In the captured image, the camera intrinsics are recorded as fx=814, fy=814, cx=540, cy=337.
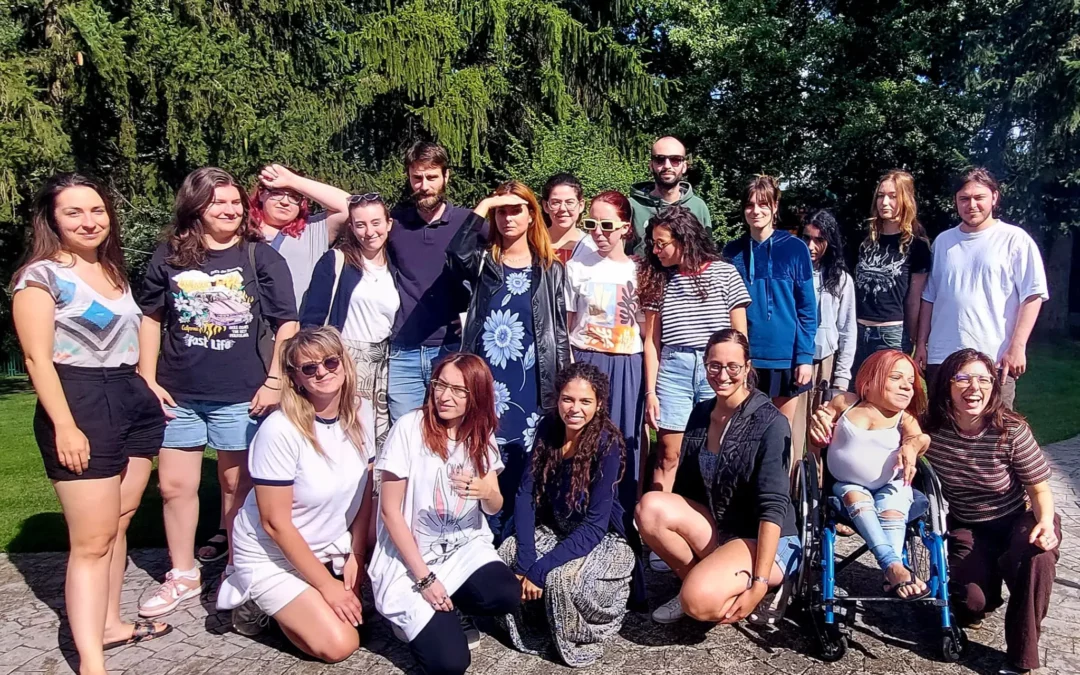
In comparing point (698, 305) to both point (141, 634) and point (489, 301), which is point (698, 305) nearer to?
point (489, 301)

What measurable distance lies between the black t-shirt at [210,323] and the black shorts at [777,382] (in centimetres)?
262

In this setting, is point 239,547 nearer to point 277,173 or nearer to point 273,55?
point 277,173

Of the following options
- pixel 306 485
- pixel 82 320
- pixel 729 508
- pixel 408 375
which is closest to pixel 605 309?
pixel 408 375

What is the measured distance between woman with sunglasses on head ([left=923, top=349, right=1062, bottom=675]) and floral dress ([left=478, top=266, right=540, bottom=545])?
185 centimetres

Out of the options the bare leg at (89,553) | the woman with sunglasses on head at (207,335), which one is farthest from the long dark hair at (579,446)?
the bare leg at (89,553)

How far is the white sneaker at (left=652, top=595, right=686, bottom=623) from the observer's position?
145 inches

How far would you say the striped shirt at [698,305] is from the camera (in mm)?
4074

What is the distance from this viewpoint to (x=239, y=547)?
3471 millimetres

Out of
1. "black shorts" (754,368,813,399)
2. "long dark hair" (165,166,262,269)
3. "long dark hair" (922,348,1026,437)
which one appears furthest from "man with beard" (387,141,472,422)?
"long dark hair" (922,348,1026,437)

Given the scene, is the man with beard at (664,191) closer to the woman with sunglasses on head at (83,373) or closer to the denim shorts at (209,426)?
the denim shorts at (209,426)

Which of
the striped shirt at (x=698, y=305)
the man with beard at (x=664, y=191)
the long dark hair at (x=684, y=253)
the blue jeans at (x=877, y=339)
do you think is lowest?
the blue jeans at (x=877, y=339)

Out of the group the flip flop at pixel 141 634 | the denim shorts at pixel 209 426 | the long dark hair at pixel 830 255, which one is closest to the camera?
the flip flop at pixel 141 634

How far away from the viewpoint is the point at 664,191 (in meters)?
4.75

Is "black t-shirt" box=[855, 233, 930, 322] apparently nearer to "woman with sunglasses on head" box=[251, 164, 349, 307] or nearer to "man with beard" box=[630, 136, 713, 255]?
"man with beard" box=[630, 136, 713, 255]
